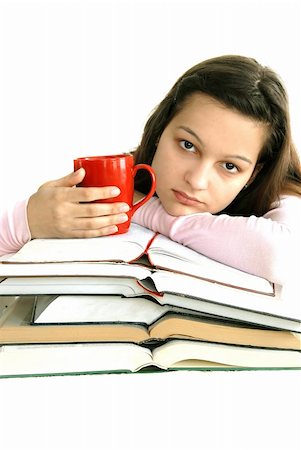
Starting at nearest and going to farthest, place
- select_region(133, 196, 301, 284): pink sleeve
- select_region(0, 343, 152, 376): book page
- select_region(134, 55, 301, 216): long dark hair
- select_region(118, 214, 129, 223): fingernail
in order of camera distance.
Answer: select_region(0, 343, 152, 376): book page
select_region(133, 196, 301, 284): pink sleeve
select_region(118, 214, 129, 223): fingernail
select_region(134, 55, 301, 216): long dark hair

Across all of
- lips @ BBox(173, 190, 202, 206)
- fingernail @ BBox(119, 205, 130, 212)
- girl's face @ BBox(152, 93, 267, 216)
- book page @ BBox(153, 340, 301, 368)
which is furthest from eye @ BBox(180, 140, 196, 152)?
book page @ BBox(153, 340, 301, 368)

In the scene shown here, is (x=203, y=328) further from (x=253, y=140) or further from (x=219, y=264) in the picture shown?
(x=253, y=140)

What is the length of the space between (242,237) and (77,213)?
1.23 ft

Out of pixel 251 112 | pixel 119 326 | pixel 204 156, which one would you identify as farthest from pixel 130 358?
pixel 251 112

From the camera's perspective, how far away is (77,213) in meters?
1.34

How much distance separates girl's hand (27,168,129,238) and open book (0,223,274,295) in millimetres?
37

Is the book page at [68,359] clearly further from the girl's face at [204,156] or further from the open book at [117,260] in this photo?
the girl's face at [204,156]

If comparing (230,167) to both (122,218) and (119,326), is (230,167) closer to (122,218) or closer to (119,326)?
(122,218)

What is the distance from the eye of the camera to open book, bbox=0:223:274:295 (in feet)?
3.38

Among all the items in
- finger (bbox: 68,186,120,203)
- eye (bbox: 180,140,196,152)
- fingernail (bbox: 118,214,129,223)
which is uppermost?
eye (bbox: 180,140,196,152)

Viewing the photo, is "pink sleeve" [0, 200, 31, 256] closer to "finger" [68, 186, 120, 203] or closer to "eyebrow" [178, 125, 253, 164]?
"finger" [68, 186, 120, 203]

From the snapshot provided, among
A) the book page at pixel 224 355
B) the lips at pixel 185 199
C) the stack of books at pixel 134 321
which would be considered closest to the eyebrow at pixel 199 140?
the lips at pixel 185 199

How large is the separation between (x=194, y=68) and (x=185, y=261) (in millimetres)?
661

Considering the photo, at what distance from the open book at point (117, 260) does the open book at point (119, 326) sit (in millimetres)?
67
